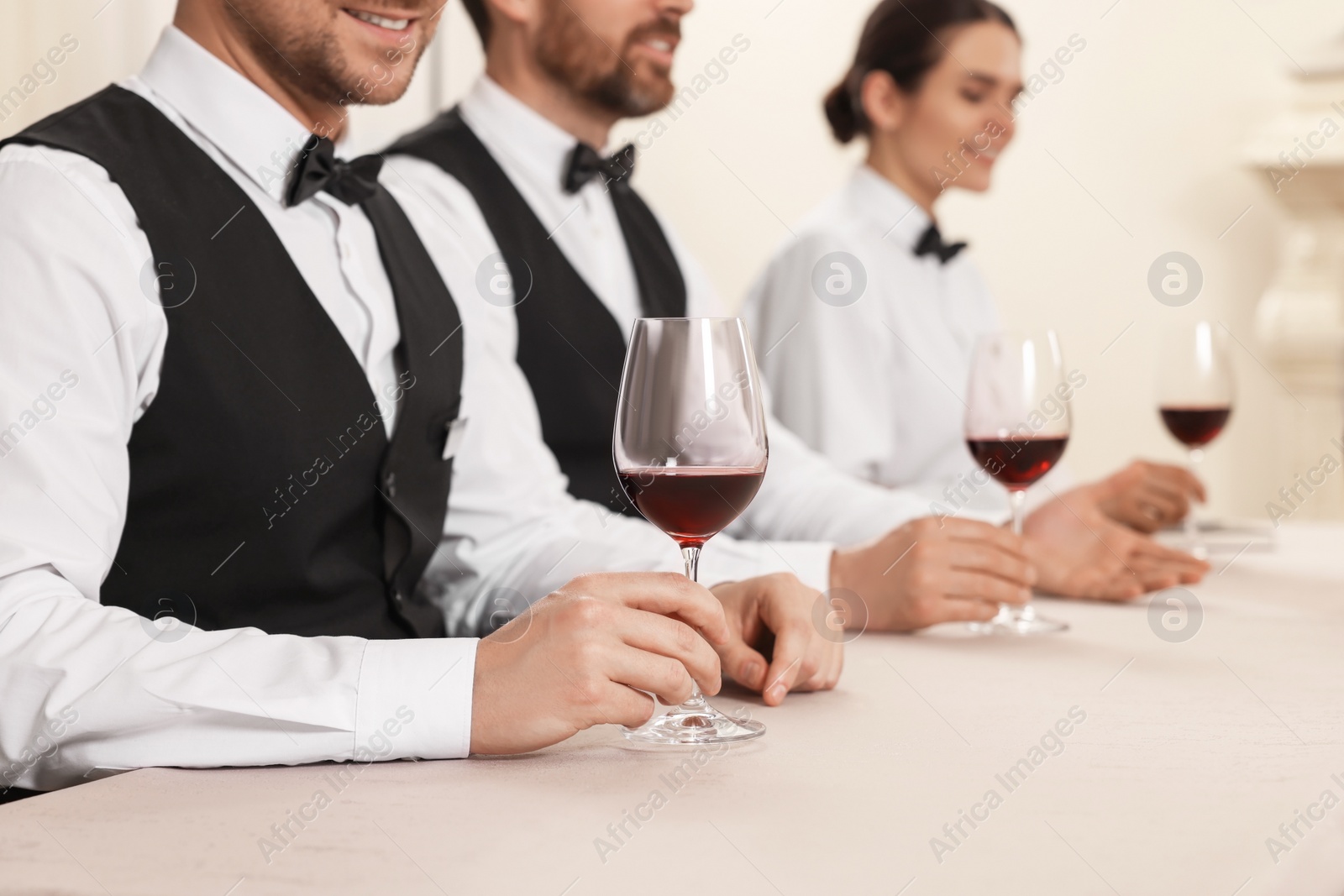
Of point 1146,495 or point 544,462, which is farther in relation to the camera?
point 1146,495

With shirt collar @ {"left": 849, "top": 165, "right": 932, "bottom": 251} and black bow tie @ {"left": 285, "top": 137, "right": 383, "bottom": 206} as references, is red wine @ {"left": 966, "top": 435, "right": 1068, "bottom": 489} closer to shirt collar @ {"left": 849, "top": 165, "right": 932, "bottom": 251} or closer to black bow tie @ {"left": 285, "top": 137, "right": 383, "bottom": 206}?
black bow tie @ {"left": 285, "top": 137, "right": 383, "bottom": 206}

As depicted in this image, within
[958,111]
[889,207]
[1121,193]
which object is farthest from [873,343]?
[1121,193]

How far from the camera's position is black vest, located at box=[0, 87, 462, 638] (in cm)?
106

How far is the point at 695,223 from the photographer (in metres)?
4.79

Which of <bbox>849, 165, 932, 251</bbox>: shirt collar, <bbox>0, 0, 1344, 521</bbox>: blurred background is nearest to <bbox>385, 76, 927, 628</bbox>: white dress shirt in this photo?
<bbox>849, 165, 932, 251</bbox>: shirt collar

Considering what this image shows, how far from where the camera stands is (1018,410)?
54.2 inches

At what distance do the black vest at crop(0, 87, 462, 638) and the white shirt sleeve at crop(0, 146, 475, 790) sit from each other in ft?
0.15

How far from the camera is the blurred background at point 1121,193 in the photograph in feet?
15.6

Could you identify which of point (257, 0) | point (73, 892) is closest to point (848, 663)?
point (73, 892)

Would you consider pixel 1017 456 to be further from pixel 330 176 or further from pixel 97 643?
pixel 97 643

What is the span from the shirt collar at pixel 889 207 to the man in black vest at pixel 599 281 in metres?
0.64

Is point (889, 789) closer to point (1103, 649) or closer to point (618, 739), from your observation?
point (618, 739)

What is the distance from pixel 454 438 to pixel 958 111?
1640 millimetres

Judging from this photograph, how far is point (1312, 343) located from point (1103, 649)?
399 cm
